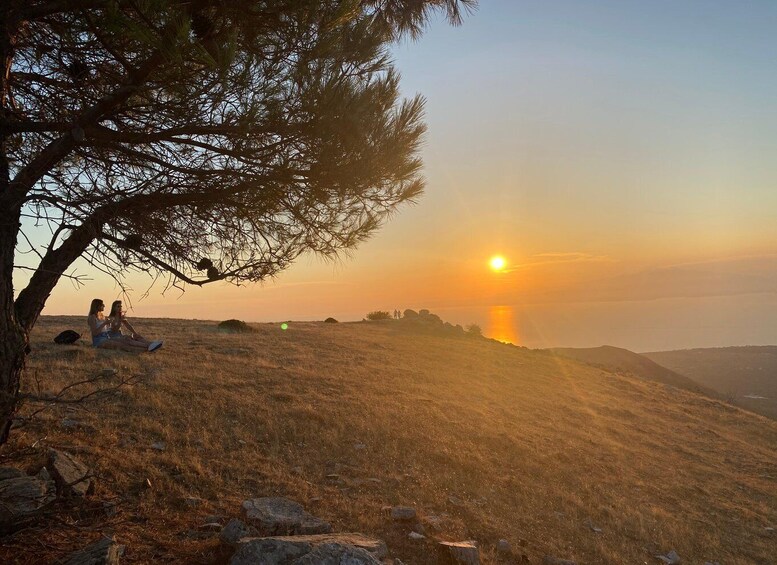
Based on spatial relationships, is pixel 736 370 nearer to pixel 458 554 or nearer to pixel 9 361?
pixel 458 554

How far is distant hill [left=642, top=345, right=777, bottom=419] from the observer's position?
32.7 meters

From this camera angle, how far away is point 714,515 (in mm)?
9281

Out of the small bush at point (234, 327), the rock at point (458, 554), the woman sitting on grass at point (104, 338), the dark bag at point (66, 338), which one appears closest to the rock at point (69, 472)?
the rock at point (458, 554)

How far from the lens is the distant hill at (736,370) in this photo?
3266 cm

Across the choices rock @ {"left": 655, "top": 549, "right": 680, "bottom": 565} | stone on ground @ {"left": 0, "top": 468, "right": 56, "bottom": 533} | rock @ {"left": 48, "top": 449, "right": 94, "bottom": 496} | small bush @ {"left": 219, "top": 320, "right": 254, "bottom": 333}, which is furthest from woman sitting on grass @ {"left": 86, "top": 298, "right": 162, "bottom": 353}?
rock @ {"left": 655, "top": 549, "right": 680, "bottom": 565}

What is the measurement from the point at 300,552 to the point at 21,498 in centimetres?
280

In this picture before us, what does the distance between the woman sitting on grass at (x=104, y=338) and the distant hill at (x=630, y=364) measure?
2510 centimetres

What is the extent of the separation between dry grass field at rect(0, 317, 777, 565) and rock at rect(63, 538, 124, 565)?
24 cm

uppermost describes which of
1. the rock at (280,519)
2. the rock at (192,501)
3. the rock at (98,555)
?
the rock at (98,555)

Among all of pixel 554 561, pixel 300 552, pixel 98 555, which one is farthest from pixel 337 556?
pixel 554 561

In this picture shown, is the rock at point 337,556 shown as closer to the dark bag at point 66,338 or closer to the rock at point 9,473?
the rock at point 9,473

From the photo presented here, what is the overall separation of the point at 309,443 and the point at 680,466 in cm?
936

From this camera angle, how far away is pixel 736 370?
45.5 m

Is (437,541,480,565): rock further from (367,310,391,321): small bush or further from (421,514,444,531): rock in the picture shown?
(367,310,391,321): small bush
